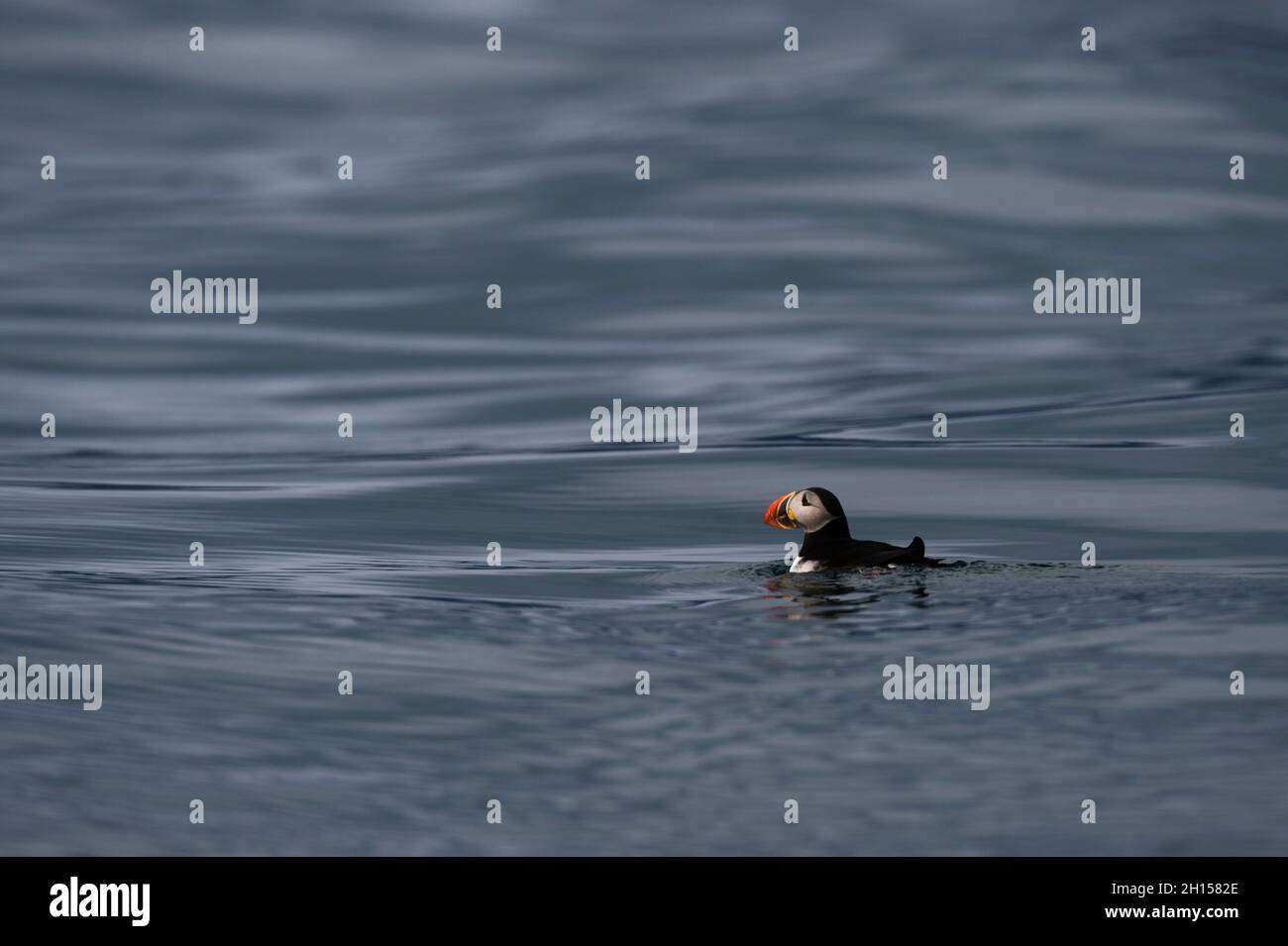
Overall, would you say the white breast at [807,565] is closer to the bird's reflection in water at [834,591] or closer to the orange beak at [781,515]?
the bird's reflection in water at [834,591]

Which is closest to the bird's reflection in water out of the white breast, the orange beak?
the white breast

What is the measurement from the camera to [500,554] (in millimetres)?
15031

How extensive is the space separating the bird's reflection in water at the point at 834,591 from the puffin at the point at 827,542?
10 centimetres

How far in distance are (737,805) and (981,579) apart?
5.14 m

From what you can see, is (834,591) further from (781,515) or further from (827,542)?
(781,515)

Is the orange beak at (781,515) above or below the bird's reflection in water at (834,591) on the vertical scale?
above

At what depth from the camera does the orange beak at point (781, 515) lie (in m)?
14.1

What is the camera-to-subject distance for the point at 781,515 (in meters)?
14.1

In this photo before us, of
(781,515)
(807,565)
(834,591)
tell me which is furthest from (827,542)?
(834,591)

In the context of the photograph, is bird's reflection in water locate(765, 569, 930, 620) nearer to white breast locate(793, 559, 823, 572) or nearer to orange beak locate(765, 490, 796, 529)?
white breast locate(793, 559, 823, 572)

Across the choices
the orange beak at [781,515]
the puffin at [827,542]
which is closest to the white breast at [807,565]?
the puffin at [827,542]

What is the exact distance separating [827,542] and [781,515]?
2.19 feet

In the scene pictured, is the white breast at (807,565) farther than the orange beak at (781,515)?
No

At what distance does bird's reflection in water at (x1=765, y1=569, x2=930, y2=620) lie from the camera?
1168 cm
